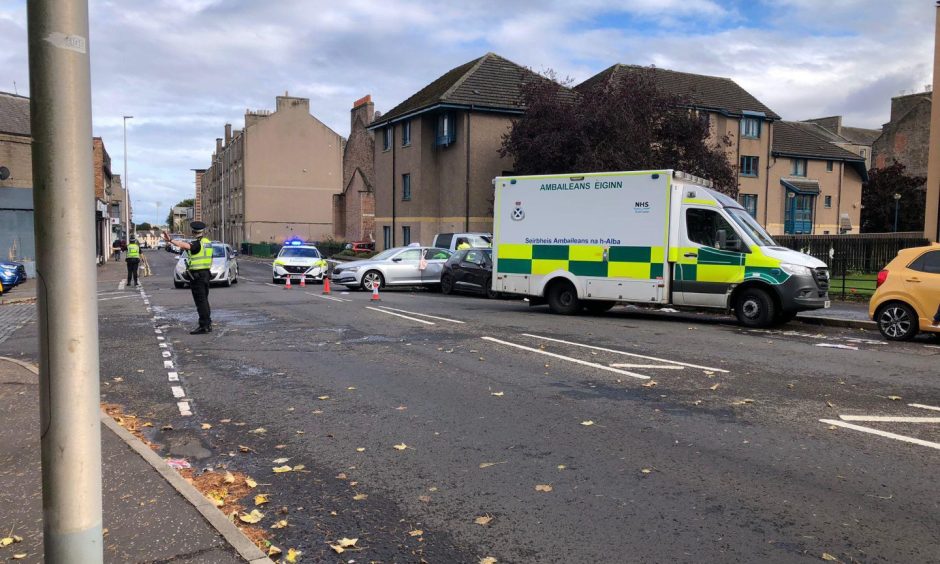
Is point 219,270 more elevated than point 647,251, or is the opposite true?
point 647,251

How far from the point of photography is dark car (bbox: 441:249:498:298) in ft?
68.8

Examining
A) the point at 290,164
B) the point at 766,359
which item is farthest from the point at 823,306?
the point at 290,164

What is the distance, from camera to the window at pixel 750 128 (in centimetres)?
4350

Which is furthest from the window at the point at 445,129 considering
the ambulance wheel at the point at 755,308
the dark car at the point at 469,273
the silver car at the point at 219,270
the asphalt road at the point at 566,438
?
the asphalt road at the point at 566,438

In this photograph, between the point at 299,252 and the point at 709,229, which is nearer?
the point at 709,229

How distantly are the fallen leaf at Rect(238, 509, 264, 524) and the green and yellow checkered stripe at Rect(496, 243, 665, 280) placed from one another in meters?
10.9

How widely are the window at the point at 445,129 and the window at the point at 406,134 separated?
2.33m

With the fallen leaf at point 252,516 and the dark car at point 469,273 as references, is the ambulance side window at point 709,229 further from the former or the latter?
the fallen leaf at point 252,516

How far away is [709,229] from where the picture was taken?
45.5 ft

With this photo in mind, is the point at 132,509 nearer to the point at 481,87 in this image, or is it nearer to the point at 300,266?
the point at 300,266

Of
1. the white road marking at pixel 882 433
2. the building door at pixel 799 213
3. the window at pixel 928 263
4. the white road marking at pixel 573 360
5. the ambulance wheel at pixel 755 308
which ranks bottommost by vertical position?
the white road marking at pixel 882 433

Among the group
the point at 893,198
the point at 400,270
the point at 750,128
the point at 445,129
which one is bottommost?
the point at 400,270

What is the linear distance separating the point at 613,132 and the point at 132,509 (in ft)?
78.2

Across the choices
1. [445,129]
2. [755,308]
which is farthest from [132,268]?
[755,308]
